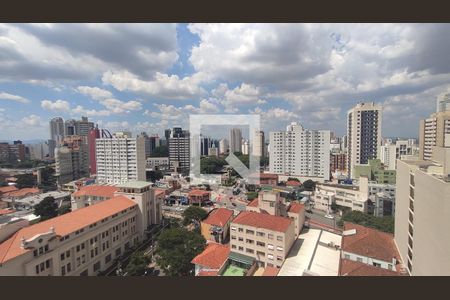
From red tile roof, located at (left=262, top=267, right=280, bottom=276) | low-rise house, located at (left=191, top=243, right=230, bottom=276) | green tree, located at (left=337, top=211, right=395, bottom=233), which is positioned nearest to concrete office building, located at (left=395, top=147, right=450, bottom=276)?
green tree, located at (left=337, top=211, right=395, bottom=233)

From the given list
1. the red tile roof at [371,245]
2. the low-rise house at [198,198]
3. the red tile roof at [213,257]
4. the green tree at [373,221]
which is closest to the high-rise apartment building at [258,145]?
the low-rise house at [198,198]

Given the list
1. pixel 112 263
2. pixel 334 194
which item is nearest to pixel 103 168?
pixel 112 263

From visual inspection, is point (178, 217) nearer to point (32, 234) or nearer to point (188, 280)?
point (32, 234)

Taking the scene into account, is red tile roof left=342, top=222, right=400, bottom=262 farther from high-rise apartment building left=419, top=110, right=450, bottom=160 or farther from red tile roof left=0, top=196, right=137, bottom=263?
high-rise apartment building left=419, top=110, right=450, bottom=160

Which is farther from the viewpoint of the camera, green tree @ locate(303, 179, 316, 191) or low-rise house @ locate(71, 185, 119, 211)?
green tree @ locate(303, 179, 316, 191)

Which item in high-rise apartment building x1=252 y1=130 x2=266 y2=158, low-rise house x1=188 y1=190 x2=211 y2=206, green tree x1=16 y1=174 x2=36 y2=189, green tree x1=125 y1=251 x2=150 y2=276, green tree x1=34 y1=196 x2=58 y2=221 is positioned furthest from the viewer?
high-rise apartment building x1=252 y1=130 x2=266 y2=158

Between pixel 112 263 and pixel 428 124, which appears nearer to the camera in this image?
pixel 112 263
